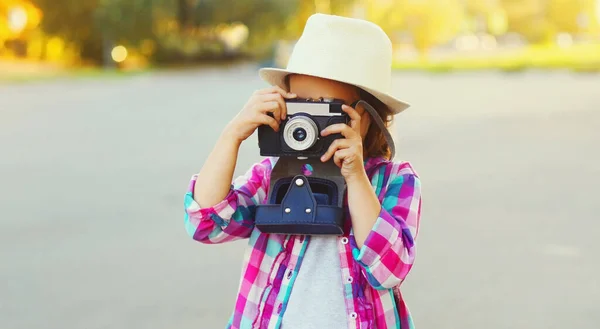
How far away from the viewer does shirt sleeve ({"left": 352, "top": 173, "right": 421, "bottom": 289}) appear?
176 centimetres

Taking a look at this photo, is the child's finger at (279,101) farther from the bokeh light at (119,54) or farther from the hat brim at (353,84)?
the bokeh light at (119,54)

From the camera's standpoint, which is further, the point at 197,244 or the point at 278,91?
the point at 197,244

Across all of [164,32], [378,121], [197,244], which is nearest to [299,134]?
[378,121]

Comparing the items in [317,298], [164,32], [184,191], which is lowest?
[184,191]

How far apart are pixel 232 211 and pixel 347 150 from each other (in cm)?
31

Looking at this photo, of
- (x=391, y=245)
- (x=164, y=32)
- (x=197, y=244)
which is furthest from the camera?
(x=164, y=32)

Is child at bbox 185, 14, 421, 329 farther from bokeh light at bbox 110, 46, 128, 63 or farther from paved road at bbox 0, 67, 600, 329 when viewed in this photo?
bokeh light at bbox 110, 46, 128, 63

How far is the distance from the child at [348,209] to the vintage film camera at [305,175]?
3cm

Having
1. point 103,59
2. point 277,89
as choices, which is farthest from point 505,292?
point 103,59

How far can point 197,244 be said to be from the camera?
466cm

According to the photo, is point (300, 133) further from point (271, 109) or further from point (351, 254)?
point (351, 254)

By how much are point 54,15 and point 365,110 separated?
2867 centimetres

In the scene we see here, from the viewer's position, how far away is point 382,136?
198 centimetres

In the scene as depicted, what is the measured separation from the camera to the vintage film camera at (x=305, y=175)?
1773 millimetres
